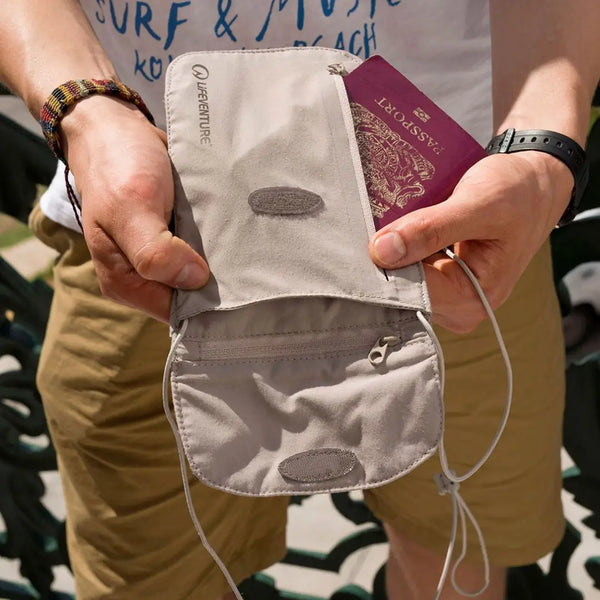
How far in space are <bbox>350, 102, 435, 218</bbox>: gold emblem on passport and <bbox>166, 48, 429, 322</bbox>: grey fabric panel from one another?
0.02 meters

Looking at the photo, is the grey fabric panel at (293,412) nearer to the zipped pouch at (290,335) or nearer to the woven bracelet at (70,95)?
the zipped pouch at (290,335)

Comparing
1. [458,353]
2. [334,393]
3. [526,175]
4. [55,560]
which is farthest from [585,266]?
[55,560]

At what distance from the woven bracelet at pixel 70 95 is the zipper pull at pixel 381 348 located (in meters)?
0.31

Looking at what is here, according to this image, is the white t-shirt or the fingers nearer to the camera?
the fingers

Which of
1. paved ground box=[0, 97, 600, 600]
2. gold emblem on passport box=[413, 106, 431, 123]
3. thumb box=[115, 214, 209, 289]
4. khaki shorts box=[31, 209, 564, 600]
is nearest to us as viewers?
thumb box=[115, 214, 209, 289]

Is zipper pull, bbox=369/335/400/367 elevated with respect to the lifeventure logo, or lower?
lower

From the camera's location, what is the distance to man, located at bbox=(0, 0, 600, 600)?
2.35ft

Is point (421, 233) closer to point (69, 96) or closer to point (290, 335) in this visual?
point (290, 335)

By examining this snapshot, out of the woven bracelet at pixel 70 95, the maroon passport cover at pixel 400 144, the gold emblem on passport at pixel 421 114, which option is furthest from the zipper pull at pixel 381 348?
the woven bracelet at pixel 70 95

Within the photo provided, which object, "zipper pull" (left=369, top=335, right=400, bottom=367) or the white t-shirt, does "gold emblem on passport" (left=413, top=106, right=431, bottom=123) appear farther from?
"zipper pull" (left=369, top=335, right=400, bottom=367)

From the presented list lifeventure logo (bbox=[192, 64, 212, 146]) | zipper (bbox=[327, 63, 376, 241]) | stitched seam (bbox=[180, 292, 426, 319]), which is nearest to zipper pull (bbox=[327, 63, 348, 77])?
zipper (bbox=[327, 63, 376, 241])

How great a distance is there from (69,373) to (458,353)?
45 cm

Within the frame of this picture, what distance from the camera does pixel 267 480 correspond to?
0.70 meters

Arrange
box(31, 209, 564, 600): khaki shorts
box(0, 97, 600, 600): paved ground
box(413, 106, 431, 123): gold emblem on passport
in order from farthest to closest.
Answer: box(0, 97, 600, 600): paved ground
box(31, 209, 564, 600): khaki shorts
box(413, 106, 431, 123): gold emblem on passport
